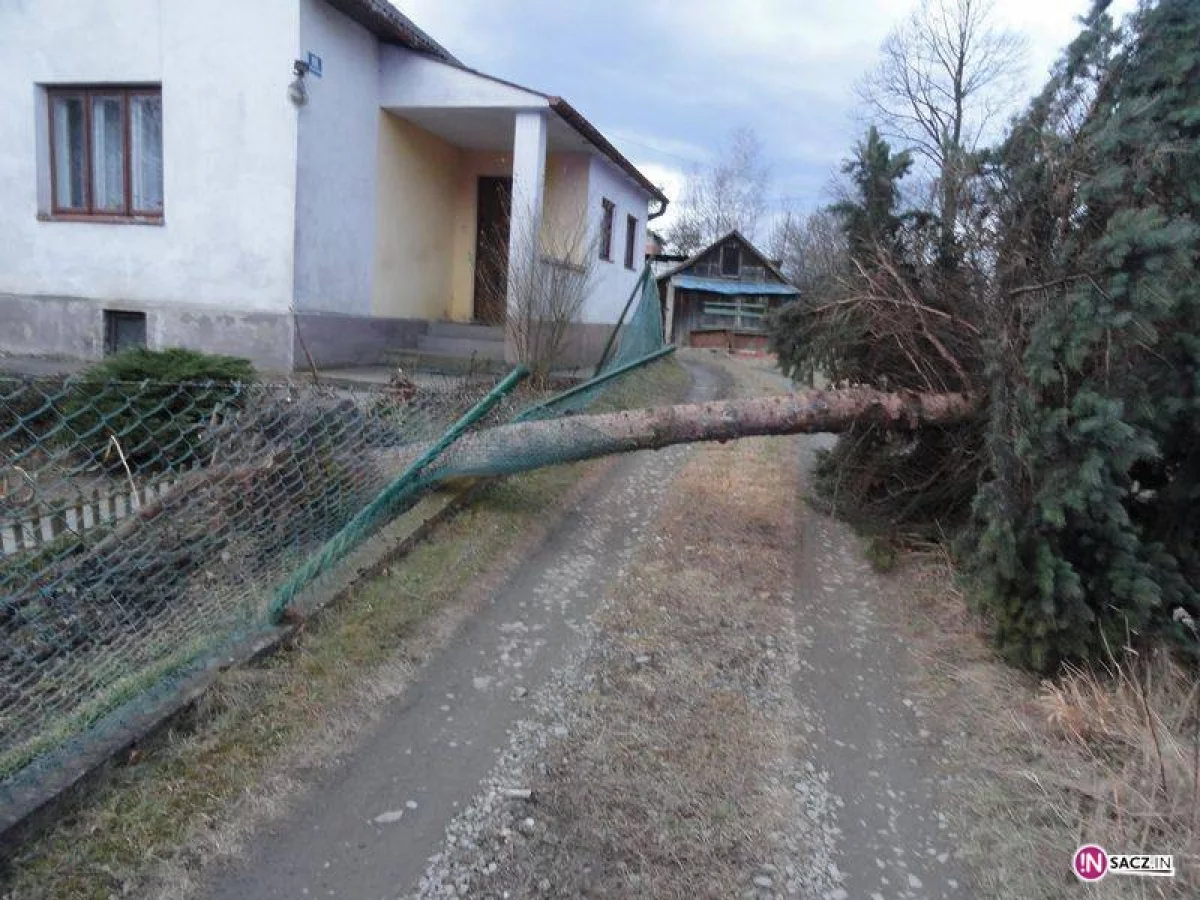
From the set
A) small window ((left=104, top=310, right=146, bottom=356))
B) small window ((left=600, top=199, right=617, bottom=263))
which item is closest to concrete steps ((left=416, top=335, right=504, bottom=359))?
small window ((left=600, top=199, right=617, bottom=263))

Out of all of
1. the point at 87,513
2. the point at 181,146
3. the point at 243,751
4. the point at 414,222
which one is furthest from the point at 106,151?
the point at 243,751

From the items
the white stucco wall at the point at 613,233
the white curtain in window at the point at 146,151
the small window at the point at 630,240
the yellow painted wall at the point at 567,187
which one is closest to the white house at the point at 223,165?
the white curtain in window at the point at 146,151

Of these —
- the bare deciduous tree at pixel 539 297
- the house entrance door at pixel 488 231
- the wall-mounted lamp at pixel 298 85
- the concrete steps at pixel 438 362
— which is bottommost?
the concrete steps at pixel 438 362

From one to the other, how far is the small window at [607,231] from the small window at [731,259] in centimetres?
1945

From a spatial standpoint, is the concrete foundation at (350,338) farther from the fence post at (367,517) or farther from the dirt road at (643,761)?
the dirt road at (643,761)

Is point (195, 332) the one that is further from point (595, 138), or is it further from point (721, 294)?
point (721, 294)

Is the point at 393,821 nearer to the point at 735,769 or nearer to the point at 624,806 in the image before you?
the point at 624,806

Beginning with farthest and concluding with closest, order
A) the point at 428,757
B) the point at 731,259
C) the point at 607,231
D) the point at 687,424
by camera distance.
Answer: the point at 731,259 < the point at 607,231 < the point at 687,424 < the point at 428,757

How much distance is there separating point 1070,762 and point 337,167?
9.89m

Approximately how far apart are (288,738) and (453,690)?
27.4 inches

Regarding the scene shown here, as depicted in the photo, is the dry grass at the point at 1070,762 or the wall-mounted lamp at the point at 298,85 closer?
the dry grass at the point at 1070,762

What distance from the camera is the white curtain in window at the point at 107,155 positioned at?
1002 centimetres

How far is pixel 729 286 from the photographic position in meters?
32.6

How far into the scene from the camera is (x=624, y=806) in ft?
8.68
